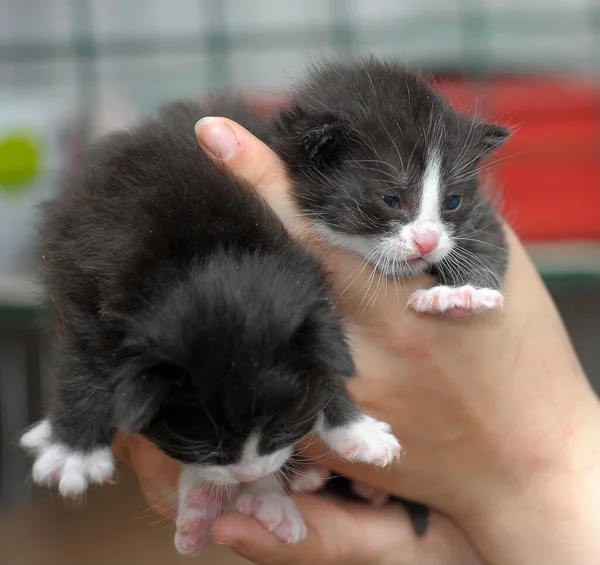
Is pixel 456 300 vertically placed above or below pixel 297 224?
below

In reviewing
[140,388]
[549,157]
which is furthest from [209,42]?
[140,388]

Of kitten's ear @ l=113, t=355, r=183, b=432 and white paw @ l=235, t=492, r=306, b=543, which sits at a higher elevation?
kitten's ear @ l=113, t=355, r=183, b=432

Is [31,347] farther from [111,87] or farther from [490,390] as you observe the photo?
[490,390]

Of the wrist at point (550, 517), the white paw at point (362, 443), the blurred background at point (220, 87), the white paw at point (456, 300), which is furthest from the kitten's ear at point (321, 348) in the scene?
the blurred background at point (220, 87)

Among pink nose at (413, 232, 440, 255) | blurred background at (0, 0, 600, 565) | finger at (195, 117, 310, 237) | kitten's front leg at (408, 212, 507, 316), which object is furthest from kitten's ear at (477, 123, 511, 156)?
blurred background at (0, 0, 600, 565)

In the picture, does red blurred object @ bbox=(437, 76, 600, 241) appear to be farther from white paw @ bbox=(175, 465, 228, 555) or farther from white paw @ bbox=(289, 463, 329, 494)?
white paw @ bbox=(175, 465, 228, 555)

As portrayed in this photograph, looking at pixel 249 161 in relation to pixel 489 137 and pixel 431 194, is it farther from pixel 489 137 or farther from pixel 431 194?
pixel 489 137
